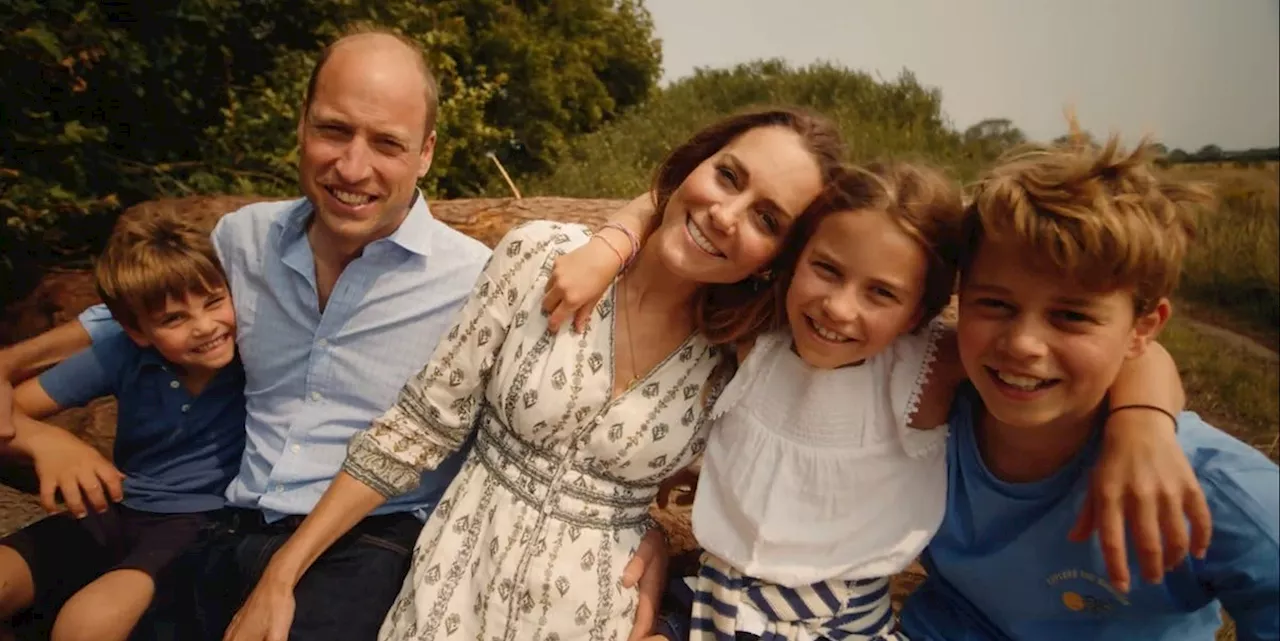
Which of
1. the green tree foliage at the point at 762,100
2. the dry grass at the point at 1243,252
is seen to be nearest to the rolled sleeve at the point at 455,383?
the green tree foliage at the point at 762,100

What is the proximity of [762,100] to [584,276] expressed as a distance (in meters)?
2.22

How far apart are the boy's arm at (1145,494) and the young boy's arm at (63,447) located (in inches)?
66.4

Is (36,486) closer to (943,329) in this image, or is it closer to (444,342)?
(444,342)

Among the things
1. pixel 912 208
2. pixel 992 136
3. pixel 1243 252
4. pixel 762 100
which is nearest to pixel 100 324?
pixel 912 208

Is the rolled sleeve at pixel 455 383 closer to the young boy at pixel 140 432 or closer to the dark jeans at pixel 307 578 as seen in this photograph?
the dark jeans at pixel 307 578

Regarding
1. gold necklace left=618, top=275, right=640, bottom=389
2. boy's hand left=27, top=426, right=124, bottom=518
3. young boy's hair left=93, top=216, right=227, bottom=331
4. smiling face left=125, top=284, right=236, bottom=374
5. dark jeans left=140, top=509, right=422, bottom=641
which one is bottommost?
dark jeans left=140, top=509, right=422, bottom=641

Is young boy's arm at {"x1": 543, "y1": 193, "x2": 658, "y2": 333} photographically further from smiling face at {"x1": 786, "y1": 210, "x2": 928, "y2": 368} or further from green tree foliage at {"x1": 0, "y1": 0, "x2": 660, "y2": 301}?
green tree foliage at {"x1": 0, "y1": 0, "x2": 660, "y2": 301}

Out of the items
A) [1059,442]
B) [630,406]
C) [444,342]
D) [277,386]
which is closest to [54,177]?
[277,386]

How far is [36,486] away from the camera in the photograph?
1.84 metres

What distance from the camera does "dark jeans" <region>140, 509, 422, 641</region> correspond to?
1507 millimetres

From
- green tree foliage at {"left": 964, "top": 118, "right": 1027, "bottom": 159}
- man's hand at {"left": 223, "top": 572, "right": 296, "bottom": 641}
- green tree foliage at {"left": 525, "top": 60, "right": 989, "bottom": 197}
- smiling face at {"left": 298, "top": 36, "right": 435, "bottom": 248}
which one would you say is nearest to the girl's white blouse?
man's hand at {"left": 223, "top": 572, "right": 296, "bottom": 641}

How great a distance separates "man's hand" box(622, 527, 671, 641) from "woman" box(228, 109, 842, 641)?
0.02 meters

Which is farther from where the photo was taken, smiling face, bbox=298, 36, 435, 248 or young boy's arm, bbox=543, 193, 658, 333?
smiling face, bbox=298, 36, 435, 248

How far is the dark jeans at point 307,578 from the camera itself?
1.51m
